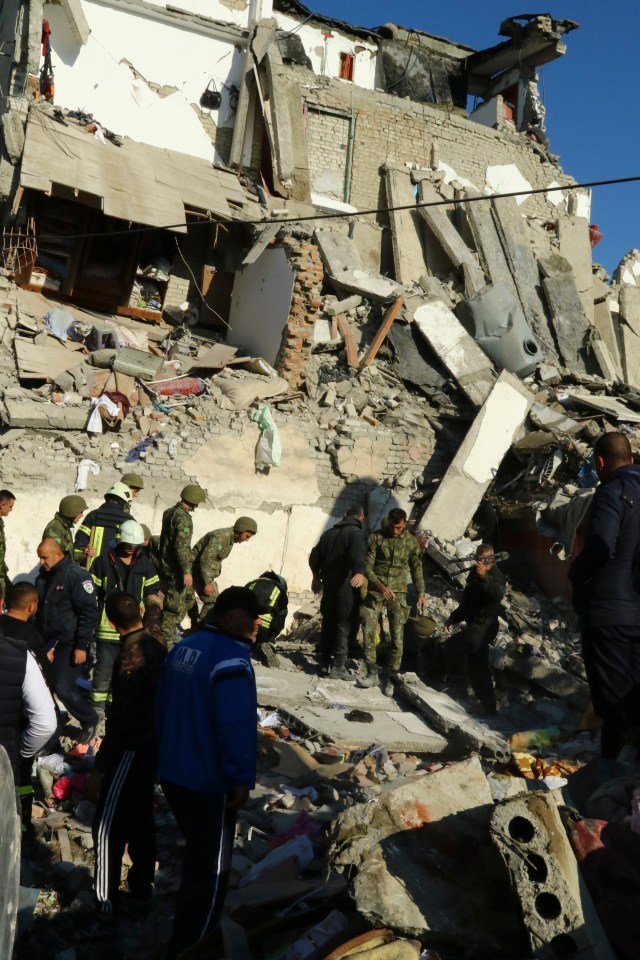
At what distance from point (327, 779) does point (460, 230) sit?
14.3 meters

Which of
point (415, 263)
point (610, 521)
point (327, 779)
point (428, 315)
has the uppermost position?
point (415, 263)

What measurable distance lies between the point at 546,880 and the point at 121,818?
2.10 meters

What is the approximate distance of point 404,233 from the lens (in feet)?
58.6

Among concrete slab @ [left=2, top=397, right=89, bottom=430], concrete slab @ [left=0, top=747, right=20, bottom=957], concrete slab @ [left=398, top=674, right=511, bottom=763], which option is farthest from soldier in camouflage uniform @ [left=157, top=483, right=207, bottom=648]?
concrete slab @ [left=0, top=747, right=20, bottom=957]

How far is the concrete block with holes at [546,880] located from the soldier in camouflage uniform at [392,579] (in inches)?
238

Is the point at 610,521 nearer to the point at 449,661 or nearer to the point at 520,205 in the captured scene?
the point at 449,661

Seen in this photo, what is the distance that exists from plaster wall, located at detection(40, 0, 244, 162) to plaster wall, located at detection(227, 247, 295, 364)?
3.40 metres

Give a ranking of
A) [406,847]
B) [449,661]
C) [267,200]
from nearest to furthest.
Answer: [406,847]
[449,661]
[267,200]

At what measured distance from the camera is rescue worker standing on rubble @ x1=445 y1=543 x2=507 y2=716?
874 centimetres

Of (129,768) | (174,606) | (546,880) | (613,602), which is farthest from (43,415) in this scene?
(546,880)

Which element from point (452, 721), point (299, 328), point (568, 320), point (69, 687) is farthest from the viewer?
point (568, 320)

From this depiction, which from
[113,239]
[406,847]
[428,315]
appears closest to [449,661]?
[406,847]

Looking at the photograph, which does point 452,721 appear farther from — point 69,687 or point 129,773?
point 129,773

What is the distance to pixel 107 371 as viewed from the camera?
1214 cm
